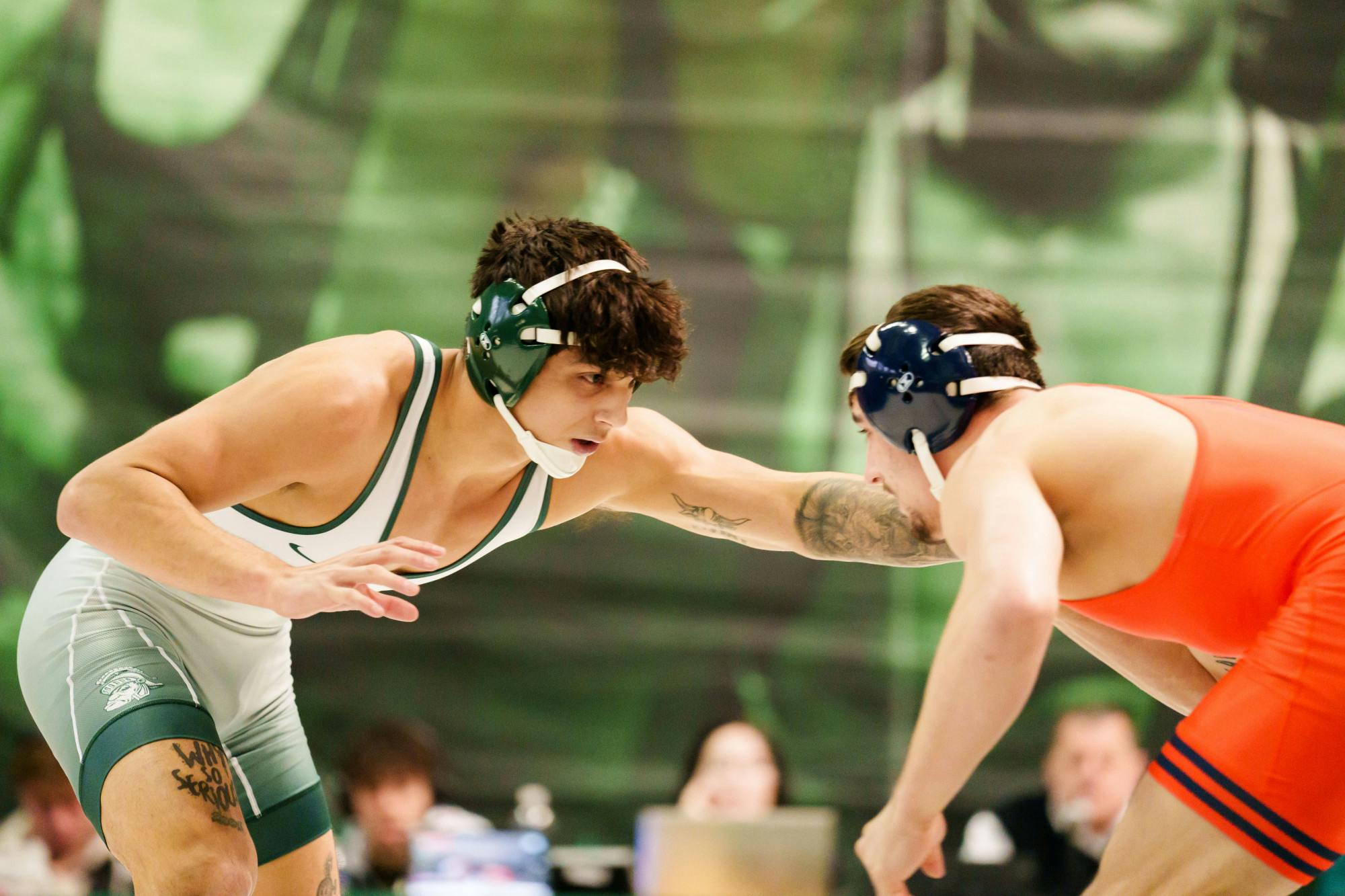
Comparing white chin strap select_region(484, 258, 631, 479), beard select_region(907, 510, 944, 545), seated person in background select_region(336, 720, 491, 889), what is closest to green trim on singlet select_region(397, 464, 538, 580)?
white chin strap select_region(484, 258, 631, 479)

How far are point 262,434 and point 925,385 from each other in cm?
137

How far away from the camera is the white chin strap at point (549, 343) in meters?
2.90

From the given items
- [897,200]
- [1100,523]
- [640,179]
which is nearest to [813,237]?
[897,200]

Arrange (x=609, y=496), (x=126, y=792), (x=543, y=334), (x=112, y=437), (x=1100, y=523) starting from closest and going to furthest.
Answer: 1. (x=1100, y=523)
2. (x=126, y=792)
3. (x=543, y=334)
4. (x=609, y=496)
5. (x=112, y=437)

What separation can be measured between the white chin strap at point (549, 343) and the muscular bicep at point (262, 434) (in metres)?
0.34

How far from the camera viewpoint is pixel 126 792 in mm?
2422

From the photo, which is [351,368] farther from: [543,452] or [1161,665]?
[1161,665]

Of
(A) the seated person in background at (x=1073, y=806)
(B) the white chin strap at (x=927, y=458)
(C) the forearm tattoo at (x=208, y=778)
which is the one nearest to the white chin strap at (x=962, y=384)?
(B) the white chin strap at (x=927, y=458)

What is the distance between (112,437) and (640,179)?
2.84 metres

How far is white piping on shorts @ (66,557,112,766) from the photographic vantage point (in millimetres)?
2600

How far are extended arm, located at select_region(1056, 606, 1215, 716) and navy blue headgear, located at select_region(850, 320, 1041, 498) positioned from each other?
55 centimetres

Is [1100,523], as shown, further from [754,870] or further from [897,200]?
[897,200]

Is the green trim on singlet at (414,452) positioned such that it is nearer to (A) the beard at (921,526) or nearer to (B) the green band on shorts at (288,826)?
(B) the green band on shorts at (288,826)

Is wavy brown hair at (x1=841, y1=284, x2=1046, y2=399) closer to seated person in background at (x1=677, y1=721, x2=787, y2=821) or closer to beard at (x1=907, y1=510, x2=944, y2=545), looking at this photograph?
beard at (x1=907, y1=510, x2=944, y2=545)
